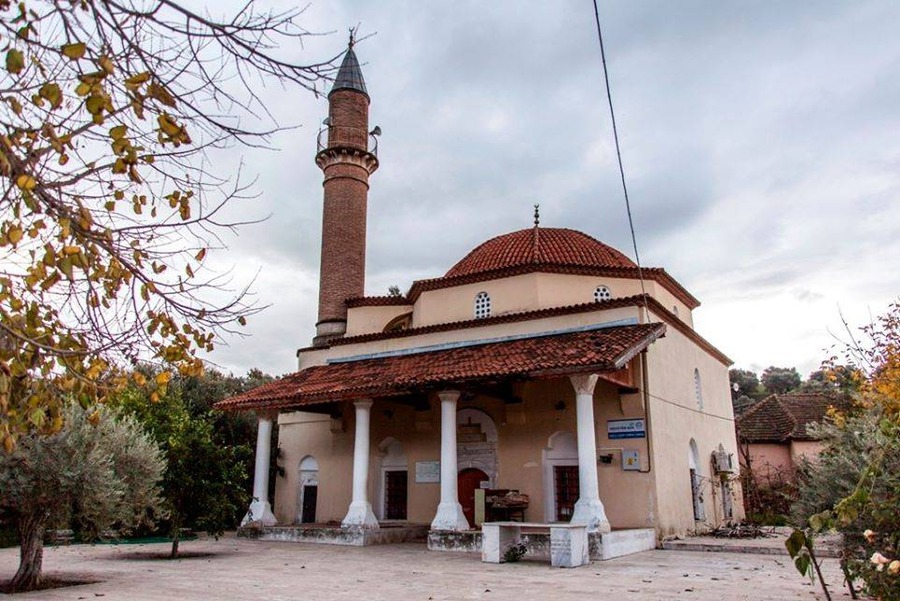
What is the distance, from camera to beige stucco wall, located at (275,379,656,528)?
1255 cm

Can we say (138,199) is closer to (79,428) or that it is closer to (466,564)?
(79,428)

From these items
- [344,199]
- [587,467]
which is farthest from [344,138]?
[587,467]

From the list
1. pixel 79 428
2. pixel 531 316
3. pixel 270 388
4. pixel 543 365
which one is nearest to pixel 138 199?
pixel 79 428

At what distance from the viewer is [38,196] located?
3723 mm

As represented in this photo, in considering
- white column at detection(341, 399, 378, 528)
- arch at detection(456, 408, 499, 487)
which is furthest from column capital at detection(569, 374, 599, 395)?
white column at detection(341, 399, 378, 528)

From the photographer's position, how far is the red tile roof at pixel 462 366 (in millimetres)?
11383

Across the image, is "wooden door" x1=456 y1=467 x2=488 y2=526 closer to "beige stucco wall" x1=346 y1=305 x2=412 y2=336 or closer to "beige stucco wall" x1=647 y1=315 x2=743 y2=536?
"beige stucco wall" x1=647 y1=315 x2=743 y2=536

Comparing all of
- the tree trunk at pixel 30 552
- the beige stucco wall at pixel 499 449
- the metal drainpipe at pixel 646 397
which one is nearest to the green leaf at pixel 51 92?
the tree trunk at pixel 30 552

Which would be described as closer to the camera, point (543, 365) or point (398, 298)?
point (543, 365)

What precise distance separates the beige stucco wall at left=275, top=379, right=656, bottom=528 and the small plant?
9.84 feet

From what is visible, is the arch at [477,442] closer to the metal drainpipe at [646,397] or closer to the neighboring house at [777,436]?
the metal drainpipe at [646,397]

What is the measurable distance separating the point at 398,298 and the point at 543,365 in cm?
736

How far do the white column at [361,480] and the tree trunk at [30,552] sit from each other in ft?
20.2

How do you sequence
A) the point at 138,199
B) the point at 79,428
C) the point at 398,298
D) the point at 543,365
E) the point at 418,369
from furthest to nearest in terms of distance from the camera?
the point at 398,298 < the point at 418,369 < the point at 543,365 < the point at 79,428 < the point at 138,199
